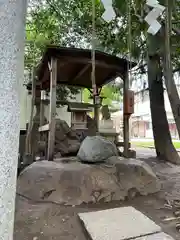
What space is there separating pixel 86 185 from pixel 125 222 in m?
0.85

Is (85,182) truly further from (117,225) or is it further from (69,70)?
(69,70)

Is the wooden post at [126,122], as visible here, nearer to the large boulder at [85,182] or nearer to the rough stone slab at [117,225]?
the large boulder at [85,182]

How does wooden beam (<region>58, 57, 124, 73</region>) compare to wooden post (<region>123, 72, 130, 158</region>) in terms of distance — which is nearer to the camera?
wooden beam (<region>58, 57, 124, 73</region>)

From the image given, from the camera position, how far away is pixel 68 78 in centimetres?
525

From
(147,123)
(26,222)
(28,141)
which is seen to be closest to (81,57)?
(28,141)

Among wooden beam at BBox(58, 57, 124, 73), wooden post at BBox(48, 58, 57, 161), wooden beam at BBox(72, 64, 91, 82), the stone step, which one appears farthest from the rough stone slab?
wooden beam at BBox(72, 64, 91, 82)

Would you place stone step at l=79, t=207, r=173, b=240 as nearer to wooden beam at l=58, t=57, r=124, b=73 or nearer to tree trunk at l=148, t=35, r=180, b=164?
wooden beam at l=58, t=57, r=124, b=73

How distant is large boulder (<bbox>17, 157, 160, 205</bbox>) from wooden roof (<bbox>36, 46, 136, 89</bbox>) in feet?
6.00

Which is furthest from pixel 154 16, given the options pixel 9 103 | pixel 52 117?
pixel 52 117

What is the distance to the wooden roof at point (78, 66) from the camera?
354 centimetres

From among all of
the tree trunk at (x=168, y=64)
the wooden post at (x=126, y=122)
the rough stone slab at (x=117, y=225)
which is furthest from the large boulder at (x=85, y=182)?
the tree trunk at (x=168, y=64)

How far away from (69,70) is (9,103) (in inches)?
151

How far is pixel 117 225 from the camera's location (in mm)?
1877

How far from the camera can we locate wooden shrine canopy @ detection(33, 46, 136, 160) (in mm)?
3461
